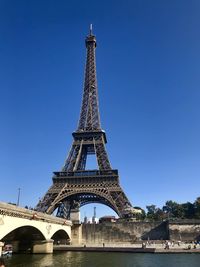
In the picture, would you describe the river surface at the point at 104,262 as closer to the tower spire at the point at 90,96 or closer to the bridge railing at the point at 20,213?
the bridge railing at the point at 20,213

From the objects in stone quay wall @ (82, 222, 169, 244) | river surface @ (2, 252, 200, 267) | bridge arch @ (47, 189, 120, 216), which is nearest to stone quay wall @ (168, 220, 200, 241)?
stone quay wall @ (82, 222, 169, 244)

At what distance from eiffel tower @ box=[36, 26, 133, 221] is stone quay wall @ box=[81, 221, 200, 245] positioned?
4095 millimetres

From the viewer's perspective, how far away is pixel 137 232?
73.4 m

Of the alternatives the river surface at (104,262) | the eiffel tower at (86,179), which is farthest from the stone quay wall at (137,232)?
the river surface at (104,262)

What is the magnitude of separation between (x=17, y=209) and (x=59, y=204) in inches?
1718

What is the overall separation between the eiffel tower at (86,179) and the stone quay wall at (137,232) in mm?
4095

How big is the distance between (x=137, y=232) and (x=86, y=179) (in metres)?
17.7

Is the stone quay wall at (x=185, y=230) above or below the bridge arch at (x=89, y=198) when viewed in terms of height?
below

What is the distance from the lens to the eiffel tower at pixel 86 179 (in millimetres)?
72750

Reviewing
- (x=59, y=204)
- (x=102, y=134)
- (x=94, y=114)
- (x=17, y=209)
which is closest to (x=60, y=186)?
(x=59, y=204)

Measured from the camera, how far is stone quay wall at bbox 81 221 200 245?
7081 cm

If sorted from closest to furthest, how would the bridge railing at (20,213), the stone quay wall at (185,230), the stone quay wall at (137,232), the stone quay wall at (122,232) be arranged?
the bridge railing at (20,213)
the stone quay wall at (185,230)
the stone quay wall at (137,232)
the stone quay wall at (122,232)

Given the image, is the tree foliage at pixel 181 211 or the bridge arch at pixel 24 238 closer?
the bridge arch at pixel 24 238

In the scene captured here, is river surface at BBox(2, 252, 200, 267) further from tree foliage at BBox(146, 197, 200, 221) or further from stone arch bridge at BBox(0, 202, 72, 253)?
tree foliage at BBox(146, 197, 200, 221)
